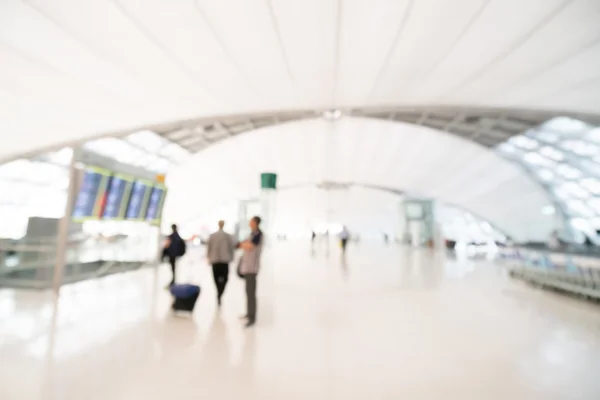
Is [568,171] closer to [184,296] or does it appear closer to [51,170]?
[184,296]

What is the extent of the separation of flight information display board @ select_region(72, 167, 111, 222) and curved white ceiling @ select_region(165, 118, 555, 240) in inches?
700

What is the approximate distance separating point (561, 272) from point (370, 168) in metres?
28.7

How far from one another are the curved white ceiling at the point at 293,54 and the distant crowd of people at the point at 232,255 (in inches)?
122

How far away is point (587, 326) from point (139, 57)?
29.9 feet

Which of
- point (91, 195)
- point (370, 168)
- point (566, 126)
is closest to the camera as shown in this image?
point (91, 195)

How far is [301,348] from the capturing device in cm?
396

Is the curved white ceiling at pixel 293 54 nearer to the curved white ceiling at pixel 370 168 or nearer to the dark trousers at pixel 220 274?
the dark trousers at pixel 220 274

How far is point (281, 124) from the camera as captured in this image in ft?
84.7

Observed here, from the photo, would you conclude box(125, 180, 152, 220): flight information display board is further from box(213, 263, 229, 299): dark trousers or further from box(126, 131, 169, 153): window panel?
box(126, 131, 169, 153): window panel

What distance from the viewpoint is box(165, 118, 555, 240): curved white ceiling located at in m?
27.1

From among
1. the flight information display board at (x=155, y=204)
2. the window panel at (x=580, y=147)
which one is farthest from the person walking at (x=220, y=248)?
the window panel at (x=580, y=147)

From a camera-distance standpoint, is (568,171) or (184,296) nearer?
(184,296)

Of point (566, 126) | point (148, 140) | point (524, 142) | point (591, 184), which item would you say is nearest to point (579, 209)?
point (591, 184)

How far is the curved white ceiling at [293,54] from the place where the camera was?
14.3 feet
